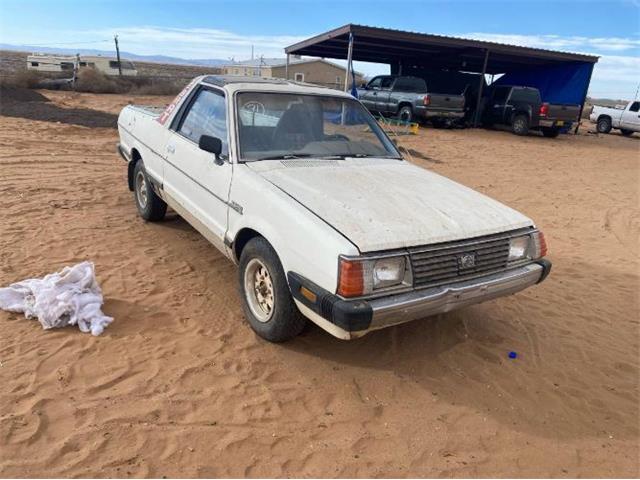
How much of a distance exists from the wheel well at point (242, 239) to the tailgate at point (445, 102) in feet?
49.4

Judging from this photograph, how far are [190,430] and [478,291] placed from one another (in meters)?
1.88

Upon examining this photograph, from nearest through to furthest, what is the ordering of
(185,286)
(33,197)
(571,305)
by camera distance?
1. (185,286)
2. (571,305)
3. (33,197)

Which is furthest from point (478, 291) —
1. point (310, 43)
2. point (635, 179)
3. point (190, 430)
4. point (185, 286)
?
point (310, 43)

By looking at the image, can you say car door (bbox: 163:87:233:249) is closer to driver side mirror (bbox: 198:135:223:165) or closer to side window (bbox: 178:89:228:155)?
side window (bbox: 178:89:228:155)

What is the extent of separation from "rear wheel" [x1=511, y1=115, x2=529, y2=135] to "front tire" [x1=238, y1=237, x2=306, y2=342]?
17.4 metres

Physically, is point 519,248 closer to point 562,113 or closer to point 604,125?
point 562,113

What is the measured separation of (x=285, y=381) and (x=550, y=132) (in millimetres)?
18813

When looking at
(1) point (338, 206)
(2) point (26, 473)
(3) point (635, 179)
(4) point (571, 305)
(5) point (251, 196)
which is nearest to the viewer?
(2) point (26, 473)

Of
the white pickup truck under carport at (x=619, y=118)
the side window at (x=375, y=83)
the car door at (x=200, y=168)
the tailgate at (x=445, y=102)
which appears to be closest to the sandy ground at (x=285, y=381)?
the car door at (x=200, y=168)

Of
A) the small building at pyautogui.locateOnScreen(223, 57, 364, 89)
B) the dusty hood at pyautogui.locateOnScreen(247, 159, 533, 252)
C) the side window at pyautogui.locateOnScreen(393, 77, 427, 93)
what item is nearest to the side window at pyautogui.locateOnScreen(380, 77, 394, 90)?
the side window at pyautogui.locateOnScreen(393, 77, 427, 93)

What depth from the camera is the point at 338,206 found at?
3023 mm

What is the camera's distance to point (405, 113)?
17.8 metres

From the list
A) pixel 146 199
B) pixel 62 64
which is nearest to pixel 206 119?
pixel 146 199

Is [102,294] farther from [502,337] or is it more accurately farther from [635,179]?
[635,179]
